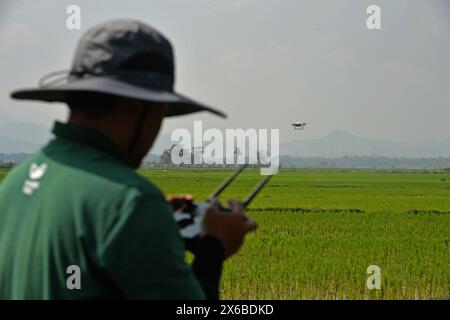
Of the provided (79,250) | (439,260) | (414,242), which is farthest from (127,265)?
(414,242)

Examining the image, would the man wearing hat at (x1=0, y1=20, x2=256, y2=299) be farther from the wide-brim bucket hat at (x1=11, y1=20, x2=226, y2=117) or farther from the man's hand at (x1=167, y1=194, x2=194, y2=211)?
the man's hand at (x1=167, y1=194, x2=194, y2=211)

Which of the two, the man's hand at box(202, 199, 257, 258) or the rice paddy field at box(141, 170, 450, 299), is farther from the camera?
the rice paddy field at box(141, 170, 450, 299)

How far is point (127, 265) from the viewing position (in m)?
1.02

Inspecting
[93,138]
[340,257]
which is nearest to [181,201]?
[93,138]

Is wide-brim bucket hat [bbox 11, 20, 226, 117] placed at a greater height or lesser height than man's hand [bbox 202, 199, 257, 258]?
greater

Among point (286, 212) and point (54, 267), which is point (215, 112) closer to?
point (54, 267)

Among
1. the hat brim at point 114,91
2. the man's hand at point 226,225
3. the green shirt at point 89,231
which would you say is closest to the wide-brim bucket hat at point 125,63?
the hat brim at point 114,91

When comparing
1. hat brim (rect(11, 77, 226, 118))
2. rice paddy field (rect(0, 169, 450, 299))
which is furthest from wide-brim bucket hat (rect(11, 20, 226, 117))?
rice paddy field (rect(0, 169, 450, 299))

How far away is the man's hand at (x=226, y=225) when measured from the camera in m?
1.23

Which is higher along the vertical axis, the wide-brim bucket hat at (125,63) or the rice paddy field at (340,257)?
the wide-brim bucket hat at (125,63)

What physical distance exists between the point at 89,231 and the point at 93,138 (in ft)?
0.65

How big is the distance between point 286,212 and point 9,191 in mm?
14104

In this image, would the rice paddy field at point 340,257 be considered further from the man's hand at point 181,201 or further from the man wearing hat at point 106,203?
the man wearing hat at point 106,203

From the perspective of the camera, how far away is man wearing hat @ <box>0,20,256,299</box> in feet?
3.35
